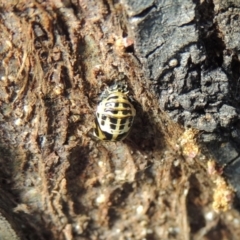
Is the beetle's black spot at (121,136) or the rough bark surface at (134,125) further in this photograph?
the beetle's black spot at (121,136)

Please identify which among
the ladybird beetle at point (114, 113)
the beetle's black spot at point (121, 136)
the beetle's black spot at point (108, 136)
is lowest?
the beetle's black spot at point (121, 136)

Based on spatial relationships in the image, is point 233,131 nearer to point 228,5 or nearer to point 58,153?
point 228,5

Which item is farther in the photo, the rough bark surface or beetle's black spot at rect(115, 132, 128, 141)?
beetle's black spot at rect(115, 132, 128, 141)

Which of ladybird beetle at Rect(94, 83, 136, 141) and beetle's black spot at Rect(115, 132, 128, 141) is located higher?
ladybird beetle at Rect(94, 83, 136, 141)

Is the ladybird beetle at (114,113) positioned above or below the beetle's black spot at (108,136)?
above

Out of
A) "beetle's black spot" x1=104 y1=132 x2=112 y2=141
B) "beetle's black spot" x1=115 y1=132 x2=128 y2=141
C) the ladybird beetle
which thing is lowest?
"beetle's black spot" x1=115 y1=132 x2=128 y2=141
